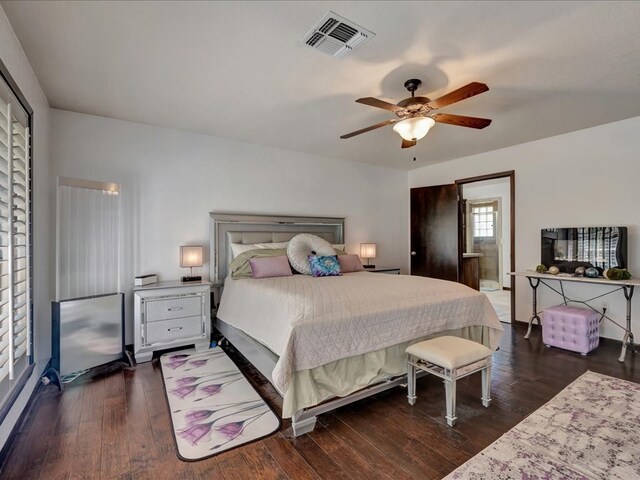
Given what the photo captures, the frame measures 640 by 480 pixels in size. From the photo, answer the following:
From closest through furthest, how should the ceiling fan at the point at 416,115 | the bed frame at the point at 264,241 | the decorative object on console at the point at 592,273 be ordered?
the bed frame at the point at 264,241 < the ceiling fan at the point at 416,115 < the decorative object on console at the point at 592,273

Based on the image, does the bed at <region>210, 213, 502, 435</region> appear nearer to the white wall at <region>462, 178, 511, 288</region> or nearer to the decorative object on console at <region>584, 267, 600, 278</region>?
the decorative object on console at <region>584, 267, 600, 278</region>

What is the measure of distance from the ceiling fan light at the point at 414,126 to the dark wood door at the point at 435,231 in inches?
115

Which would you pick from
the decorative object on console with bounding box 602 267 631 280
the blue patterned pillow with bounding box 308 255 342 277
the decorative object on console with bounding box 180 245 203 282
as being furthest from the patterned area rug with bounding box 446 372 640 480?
the decorative object on console with bounding box 180 245 203 282

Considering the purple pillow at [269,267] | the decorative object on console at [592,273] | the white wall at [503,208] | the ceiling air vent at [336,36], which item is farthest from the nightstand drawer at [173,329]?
the white wall at [503,208]

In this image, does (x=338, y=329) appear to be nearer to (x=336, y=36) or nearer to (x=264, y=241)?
(x=336, y=36)

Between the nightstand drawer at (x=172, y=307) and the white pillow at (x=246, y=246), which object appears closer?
the nightstand drawer at (x=172, y=307)

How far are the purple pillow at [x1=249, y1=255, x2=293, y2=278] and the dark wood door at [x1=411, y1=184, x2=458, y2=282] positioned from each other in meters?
3.02

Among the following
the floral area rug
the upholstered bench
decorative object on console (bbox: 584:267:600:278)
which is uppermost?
decorative object on console (bbox: 584:267:600:278)

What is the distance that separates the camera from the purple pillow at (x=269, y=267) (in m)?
3.50

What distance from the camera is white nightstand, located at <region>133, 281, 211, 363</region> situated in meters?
3.13

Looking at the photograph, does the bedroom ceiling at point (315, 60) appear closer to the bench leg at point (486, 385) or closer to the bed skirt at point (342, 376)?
the bed skirt at point (342, 376)

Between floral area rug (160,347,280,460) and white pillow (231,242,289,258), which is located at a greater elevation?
white pillow (231,242,289,258)

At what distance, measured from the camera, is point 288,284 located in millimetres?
2912

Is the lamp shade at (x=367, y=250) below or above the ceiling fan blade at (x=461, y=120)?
below
